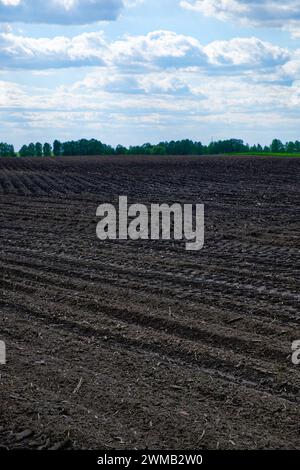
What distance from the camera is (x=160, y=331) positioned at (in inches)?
311

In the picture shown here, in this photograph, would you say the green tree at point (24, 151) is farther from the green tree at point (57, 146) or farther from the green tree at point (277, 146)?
the green tree at point (277, 146)

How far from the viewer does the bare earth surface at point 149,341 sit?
5504 mm

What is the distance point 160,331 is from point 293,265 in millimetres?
4056

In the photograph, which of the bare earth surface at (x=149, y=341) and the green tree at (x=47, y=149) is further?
the green tree at (x=47, y=149)

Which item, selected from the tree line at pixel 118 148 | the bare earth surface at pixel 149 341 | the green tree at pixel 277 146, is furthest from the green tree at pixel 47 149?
the bare earth surface at pixel 149 341

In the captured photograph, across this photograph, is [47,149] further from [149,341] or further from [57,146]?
[149,341]

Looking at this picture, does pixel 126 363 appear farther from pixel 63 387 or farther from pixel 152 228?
pixel 152 228

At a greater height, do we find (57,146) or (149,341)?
(57,146)

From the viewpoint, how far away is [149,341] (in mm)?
7516

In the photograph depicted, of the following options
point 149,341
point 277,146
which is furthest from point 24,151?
point 149,341

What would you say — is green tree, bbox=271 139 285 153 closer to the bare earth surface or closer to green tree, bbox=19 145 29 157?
green tree, bbox=19 145 29 157

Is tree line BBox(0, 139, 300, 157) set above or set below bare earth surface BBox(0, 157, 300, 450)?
above

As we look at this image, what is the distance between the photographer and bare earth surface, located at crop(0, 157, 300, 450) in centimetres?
550

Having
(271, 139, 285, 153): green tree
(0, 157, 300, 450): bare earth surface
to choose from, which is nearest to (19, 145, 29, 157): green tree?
(271, 139, 285, 153): green tree
